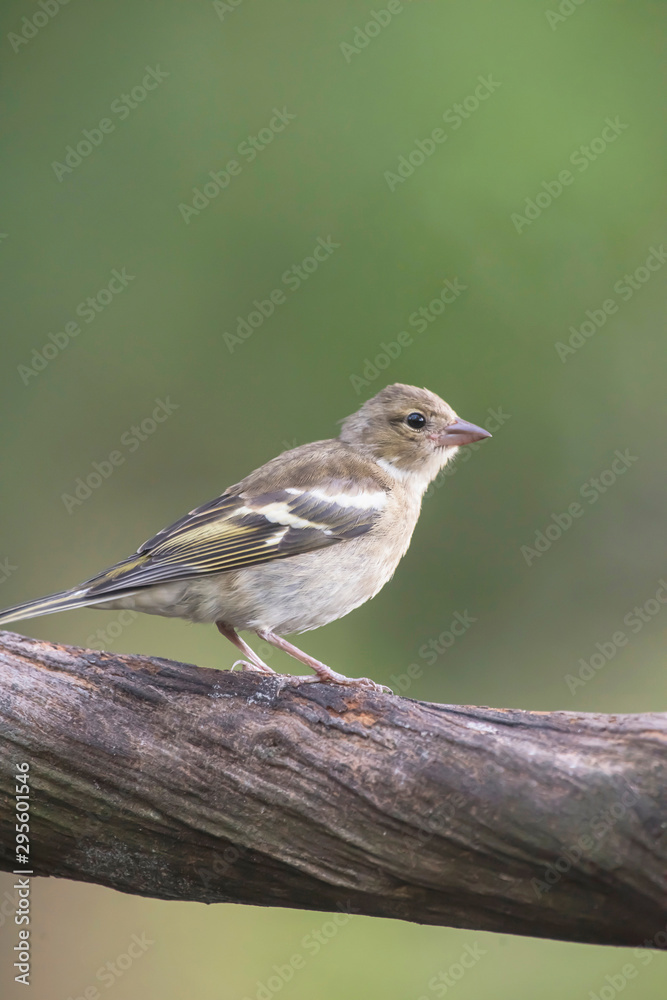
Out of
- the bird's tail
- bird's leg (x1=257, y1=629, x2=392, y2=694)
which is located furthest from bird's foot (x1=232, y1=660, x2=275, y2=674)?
the bird's tail

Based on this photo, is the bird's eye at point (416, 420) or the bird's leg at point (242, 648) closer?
the bird's leg at point (242, 648)

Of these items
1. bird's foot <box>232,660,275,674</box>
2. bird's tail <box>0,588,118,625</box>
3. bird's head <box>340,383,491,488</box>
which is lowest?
bird's tail <box>0,588,118,625</box>

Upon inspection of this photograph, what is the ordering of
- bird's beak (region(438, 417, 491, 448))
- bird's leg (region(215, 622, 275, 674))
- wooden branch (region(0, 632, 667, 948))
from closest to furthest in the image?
1. wooden branch (region(0, 632, 667, 948))
2. bird's leg (region(215, 622, 275, 674))
3. bird's beak (region(438, 417, 491, 448))

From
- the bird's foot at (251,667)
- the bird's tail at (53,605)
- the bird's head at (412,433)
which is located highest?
the bird's head at (412,433)

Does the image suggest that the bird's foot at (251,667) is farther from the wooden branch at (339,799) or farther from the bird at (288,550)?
the wooden branch at (339,799)

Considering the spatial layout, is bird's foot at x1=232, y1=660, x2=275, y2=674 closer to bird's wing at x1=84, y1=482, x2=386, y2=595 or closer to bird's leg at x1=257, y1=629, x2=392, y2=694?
bird's leg at x1=257, y1=629, x2=392, y2=694

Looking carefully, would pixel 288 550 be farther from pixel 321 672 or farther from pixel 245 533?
pixel 321 672

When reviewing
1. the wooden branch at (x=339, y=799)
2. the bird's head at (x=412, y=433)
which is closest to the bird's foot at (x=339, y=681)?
the wooden branch at (x=339, y=799)
